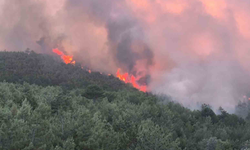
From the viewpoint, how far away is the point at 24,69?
424ft

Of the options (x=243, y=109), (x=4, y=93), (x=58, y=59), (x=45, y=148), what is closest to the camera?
(x=45, y=148)

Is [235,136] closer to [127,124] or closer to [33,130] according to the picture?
[127,124]

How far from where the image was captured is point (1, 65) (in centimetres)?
12644

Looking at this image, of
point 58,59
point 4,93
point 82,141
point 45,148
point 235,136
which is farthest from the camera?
point 58,59

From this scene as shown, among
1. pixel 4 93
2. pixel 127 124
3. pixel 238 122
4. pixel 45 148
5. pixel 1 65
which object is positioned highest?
pixel 1 65

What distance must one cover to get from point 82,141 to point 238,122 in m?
65.2

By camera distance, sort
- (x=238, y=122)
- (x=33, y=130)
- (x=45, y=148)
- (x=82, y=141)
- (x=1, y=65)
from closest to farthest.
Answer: (x=45, y=148) < (x=33, y=130) < (x=82, y=141) < (x=238, y=122) < (x=1, y=65)

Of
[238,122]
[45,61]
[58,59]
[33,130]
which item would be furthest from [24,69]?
[33,130]

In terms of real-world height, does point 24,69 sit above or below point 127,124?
above

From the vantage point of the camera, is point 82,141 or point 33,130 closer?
point 33,130

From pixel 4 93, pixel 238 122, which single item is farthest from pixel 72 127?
pixel 238 122

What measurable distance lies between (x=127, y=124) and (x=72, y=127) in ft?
41.9

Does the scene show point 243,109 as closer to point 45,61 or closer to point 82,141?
point 45,61

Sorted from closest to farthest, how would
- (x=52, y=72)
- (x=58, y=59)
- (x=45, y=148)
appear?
(x=45, y=148) → (x=52, y=72) → (x=58, y=59)
